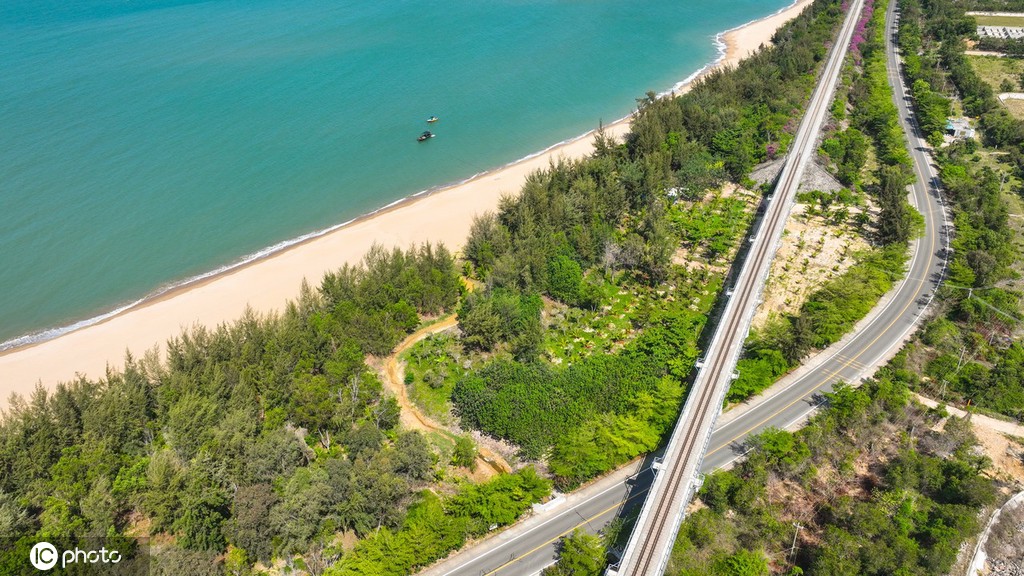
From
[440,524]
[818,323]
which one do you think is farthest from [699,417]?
[440,524]

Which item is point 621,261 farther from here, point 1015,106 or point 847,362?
point 1015,106

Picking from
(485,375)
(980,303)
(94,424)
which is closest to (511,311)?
(485,375)

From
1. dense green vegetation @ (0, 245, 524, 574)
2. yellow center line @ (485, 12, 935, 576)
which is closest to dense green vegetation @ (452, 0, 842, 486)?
yellow center line @ (485, 12, 935, 576)

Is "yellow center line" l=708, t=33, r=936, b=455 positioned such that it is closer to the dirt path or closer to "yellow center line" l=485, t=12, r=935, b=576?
"yellow center line" l=485, t=12, r=935, b=576

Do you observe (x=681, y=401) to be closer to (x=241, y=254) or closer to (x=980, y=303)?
(x=980, y=303)

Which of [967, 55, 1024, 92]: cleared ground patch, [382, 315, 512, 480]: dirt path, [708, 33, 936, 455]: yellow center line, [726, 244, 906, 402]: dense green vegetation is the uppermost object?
[967, 55, 1024, 92]: cleared ground patch

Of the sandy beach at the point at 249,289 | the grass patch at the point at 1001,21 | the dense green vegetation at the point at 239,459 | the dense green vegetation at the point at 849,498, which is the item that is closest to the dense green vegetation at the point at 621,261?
the dense green vegetation at the point at 239,459
